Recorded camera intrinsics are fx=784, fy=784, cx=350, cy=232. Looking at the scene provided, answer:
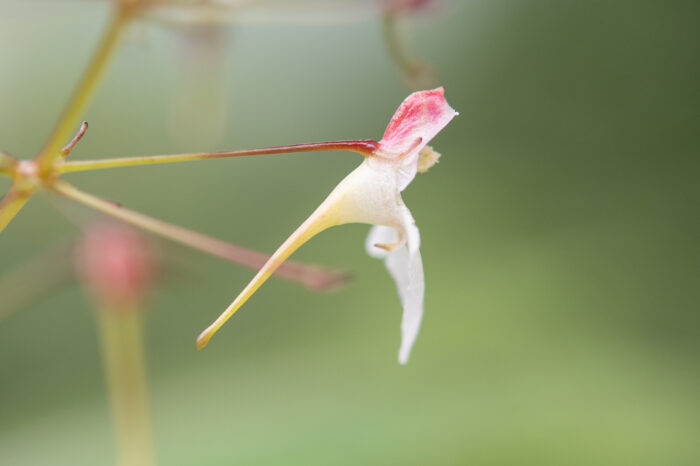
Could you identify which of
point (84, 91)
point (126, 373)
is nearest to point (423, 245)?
point (126, 373)

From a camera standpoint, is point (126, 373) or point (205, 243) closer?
point (205, 243)

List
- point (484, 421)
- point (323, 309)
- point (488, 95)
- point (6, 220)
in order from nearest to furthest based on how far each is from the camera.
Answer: point (6, 220) → point (484, 421) → point (323, 309) → point (488, 95)

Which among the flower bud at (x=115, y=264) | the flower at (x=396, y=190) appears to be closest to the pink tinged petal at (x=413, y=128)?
the flower at (x=396, y=190)

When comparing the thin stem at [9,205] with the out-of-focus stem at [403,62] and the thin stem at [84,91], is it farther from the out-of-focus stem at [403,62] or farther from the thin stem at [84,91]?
the out-of-focus stem at [403,62]

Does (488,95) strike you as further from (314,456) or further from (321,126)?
(314,456)

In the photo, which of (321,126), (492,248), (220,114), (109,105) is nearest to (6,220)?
(220,114)

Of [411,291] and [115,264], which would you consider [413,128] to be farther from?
[115,264]
